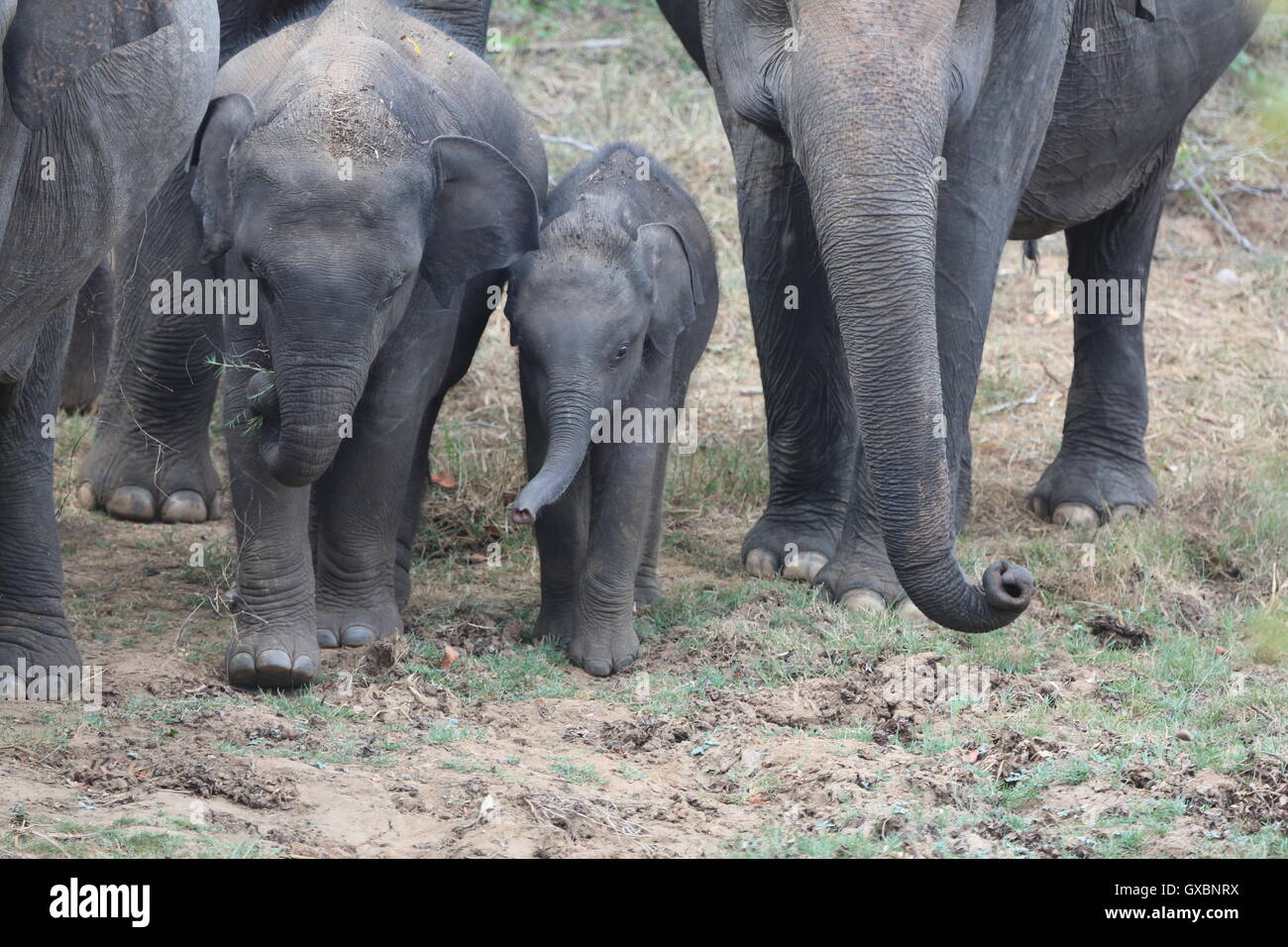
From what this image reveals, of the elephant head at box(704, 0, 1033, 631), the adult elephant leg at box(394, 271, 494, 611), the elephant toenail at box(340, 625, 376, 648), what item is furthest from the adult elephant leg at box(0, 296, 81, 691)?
the elephant head at box(704, 0, 1033, 631)

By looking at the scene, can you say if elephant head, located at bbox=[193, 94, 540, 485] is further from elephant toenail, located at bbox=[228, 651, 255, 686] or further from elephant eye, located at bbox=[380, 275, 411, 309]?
elephant toenail, located at bbox=[228, 651, 255, 686]

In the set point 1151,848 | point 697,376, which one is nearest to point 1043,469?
point 697,376

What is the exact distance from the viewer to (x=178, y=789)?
13.4 feet

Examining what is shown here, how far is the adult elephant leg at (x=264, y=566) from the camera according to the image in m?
4.93

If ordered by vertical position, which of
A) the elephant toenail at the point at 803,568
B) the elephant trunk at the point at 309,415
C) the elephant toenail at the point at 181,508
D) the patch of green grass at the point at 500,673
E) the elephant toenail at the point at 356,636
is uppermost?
the elephant trunk at the point at 309,415

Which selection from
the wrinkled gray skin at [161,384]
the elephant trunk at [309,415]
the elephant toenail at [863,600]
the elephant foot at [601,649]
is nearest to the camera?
the elephant trunk at [309,415]

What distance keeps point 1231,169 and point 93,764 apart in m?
7.58

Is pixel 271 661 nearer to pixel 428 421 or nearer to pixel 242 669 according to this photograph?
pixel 242 669

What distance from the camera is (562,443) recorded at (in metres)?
5.06

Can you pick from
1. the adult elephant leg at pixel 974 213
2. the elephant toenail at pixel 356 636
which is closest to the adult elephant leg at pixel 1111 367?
the adult elephant leg at pixel 974 213

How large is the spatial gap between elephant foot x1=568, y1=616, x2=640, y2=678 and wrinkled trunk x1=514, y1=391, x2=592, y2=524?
401 millimetres

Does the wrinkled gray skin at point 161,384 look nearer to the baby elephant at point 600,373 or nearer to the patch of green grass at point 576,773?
the baby elephant at point 600,373

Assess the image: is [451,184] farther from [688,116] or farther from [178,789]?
[688,116]

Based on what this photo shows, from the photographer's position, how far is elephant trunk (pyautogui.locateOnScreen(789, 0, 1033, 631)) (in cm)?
459
